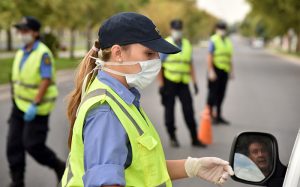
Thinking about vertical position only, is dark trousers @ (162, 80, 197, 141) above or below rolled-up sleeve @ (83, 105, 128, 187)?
below

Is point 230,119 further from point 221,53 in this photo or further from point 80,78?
point 80,78

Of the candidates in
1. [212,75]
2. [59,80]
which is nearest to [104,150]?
[212,75]

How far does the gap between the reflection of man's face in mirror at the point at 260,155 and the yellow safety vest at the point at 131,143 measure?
0.45 metres

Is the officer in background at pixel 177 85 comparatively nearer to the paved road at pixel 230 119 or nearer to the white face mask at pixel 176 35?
the white face mask at pixel 176 35

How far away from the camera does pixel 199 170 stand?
254 centimetres

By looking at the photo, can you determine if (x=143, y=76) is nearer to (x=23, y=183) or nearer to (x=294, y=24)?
(x=23, y=183)

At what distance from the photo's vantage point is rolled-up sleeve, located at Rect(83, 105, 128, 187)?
1.96 metres

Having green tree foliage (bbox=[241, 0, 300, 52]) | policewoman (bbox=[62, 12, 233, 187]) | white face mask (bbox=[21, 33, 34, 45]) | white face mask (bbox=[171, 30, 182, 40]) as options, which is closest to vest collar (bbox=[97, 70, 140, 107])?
policewoman (bbox=[62, 12, 233, 187])

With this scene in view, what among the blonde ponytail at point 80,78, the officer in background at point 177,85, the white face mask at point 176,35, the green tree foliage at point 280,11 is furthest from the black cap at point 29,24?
the green tree foliage at point 280,11

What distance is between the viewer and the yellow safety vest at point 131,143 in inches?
81.9

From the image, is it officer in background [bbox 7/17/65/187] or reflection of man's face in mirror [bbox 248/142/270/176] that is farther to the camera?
officer in background [bbox 7/17/65/187]

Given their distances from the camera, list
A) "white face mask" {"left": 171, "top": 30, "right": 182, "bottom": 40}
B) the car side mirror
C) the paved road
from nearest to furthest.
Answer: the car side mirror, the paved road, "white face mask" {"left": 171, "top": 30, "right": 182, "bottom": 40}

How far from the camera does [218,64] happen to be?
9.35m

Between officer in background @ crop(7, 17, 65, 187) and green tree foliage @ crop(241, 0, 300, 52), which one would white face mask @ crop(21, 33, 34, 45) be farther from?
green tree foliage @ crop(241, 0, 300, 52)
